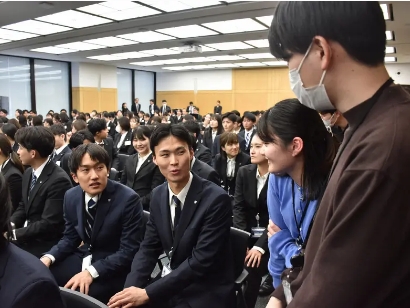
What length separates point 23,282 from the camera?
951mm

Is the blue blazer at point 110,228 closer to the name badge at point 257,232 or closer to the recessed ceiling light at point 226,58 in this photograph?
the name badge at point 257,232

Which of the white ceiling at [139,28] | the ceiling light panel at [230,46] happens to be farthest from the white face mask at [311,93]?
the ceiling light panel at [230,46]

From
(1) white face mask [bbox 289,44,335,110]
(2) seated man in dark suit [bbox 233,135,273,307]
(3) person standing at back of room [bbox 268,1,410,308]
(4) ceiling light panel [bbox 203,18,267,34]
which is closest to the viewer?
(3) person standing at back of room [bbox 268,1,410,308]

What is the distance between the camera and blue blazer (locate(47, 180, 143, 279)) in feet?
6.92

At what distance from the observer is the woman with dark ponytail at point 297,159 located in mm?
1328

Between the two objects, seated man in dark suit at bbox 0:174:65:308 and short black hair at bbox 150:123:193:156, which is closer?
seated man in dark suit at bbox 0:174:65:308

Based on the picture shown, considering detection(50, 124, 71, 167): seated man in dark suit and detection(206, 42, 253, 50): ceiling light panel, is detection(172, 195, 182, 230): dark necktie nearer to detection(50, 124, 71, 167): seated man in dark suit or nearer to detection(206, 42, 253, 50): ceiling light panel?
detection(50, 124, 71, 167): seated man in dark suit

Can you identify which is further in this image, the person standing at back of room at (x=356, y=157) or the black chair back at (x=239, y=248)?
the black chair back at (x=239, y=248)

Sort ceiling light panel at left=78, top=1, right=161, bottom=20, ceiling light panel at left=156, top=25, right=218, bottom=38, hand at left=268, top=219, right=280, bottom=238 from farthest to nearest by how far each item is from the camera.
Answer: ceiling light panel at left=156, top=25, right=218, bottom=38 < ceiling light panel at left=78, top=1, right=161, bottom=20 < hand at left=268, top=219, right=280, bottom=238

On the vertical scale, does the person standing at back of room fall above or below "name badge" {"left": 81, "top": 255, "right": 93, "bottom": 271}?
above

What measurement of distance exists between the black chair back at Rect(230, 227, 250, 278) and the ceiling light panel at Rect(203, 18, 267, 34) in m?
5.88

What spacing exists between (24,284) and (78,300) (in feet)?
1.12

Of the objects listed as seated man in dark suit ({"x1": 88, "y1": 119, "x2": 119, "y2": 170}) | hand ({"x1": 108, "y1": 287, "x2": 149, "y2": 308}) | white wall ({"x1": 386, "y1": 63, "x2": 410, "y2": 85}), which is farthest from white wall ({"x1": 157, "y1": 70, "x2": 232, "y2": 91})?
hand ({"x1": 108, "y1": 287, "x2": 149, "y2": 308})

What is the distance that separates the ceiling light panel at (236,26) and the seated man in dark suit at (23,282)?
6748mm
